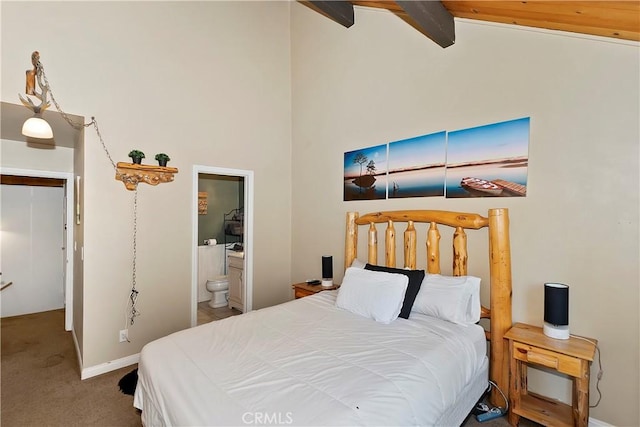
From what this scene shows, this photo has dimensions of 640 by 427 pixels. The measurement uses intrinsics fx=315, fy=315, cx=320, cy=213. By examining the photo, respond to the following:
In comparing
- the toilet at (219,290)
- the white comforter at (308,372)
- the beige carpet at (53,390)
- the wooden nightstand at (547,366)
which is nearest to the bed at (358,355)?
the white comforter at (308,372)

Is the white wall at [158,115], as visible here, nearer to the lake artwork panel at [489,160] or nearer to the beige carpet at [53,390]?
the beige carpet at [53,390]

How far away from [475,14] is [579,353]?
2505 mm

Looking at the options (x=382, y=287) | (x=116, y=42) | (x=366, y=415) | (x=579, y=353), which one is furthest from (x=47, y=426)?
(x=579, y=353)

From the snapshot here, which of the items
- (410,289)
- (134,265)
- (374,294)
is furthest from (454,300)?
(134,265)

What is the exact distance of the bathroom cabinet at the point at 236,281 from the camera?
4.50 metres

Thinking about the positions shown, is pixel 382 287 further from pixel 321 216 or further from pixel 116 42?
pixel 116 42

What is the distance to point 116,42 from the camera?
2967mm

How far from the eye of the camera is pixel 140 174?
10.1 ft

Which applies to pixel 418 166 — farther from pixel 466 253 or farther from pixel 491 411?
pixel 491 411

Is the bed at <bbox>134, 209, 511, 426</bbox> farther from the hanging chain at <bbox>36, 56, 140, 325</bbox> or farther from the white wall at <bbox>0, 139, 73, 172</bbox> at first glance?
the white wall at <bbox>0, 139, 73, 172</bbox>

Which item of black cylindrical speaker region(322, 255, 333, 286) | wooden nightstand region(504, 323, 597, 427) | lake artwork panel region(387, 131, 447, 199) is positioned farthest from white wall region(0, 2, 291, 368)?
wooden nightstand region(504, 323, 597, 427)

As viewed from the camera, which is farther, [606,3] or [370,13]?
[370,13]

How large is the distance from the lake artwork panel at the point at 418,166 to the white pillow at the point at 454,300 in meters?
0.81

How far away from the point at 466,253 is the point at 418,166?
2.93 ft
